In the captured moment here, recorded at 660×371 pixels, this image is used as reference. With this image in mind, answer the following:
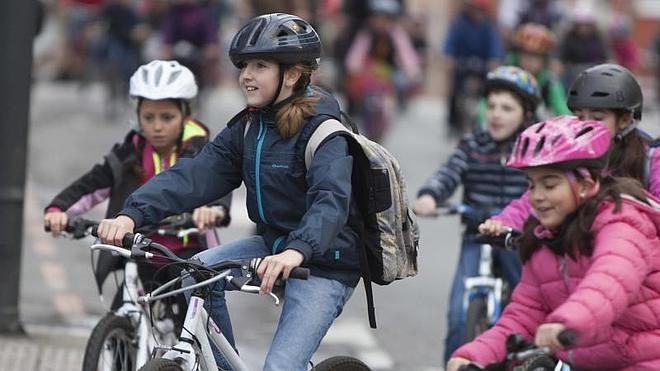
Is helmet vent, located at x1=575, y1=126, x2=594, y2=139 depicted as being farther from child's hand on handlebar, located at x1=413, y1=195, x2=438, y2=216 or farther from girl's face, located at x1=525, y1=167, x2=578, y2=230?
child's hand on handlebar, located at x1=413, y1=195, x2=438, y2=216

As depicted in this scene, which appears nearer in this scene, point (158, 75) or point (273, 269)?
point (273, 269)

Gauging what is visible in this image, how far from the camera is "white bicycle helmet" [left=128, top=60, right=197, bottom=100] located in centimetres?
758

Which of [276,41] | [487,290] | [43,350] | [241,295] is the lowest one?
[241,295]

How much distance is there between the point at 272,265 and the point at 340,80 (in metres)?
14.7

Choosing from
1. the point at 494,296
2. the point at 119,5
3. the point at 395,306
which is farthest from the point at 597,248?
the point at 119,5

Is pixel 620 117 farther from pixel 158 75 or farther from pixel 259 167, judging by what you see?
pixel 158 75

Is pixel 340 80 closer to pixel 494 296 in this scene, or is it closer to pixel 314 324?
Answer: pixel 494 296

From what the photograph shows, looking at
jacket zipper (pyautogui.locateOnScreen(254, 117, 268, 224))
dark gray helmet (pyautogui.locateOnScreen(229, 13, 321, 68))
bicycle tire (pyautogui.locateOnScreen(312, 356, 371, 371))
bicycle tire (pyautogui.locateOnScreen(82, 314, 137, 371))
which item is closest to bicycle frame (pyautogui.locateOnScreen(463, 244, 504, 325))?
bicycle tire (pyautogui.locateOnScreen(82, 314, 137, 371))

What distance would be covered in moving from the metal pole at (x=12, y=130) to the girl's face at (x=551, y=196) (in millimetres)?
5089

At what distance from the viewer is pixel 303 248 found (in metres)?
5.61

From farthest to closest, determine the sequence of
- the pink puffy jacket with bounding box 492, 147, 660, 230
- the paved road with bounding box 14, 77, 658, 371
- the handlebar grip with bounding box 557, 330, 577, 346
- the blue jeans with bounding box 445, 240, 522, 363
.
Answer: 1. the paved road with bounding box 14, 77, 658, 371
2. the blue jeans with bounding box 445, 240, 522, 363
3. the pink puffy jacket with bounding box 492, 147, 660, 230
4. the handlebar grip with bounding box 557, 330, 577, 346

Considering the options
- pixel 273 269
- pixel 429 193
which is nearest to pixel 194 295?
pixel 273 269

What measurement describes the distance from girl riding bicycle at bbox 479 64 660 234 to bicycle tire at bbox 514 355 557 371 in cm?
121

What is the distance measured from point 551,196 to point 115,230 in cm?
157
